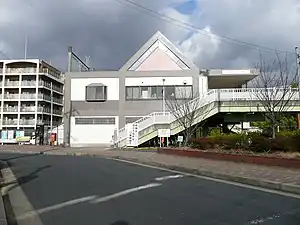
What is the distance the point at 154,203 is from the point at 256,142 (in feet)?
30.1

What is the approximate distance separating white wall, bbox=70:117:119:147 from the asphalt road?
1247 inches

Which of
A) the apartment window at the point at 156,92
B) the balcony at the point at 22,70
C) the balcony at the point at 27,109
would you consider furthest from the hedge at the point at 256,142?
the balcony at the point at 22,70

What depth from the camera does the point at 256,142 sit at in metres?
16.2

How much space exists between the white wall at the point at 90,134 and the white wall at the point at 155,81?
5052 mm

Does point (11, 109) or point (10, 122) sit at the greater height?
point (11, 109)

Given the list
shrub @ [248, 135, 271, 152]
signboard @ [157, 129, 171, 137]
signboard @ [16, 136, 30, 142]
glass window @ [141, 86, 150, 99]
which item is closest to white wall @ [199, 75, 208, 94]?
glass window @ [141, 86, 150, 99]

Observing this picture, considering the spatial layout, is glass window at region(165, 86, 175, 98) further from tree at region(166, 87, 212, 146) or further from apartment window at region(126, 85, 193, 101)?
tree at region(166, 87, 212, 146)

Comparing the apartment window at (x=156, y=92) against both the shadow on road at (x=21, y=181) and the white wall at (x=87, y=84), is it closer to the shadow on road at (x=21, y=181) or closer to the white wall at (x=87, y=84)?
the white wall at (x=87, y=84)

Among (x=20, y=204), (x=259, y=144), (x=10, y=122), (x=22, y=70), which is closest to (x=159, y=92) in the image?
(x=259, y=144)

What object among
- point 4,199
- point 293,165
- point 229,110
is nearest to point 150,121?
point 229,110

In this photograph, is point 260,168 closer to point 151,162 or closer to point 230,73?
point 151,162

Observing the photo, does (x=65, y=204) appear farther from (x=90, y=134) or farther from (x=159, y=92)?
(x=90, y=134)

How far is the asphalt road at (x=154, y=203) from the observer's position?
671 centimetres

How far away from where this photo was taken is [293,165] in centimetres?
1301
